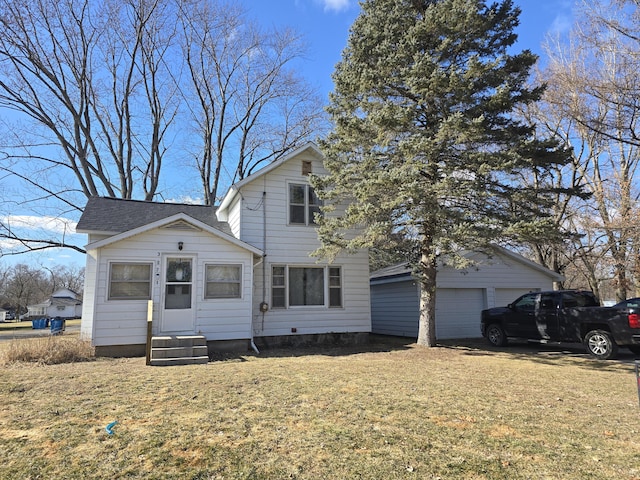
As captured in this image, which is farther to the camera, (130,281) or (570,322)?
(570,322)

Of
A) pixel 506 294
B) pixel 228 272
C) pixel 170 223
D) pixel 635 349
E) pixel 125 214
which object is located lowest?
pixel 635 349

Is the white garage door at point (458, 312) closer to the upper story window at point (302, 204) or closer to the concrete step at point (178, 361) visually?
the upper story window at point (302, 204)

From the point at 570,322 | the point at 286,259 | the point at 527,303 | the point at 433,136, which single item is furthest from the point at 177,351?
the point at 570,322

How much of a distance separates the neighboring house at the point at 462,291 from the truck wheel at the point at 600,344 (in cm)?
493

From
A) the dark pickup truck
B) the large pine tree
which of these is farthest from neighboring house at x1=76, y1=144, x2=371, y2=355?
the dark pickup truck

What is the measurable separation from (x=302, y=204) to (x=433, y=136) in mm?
4718

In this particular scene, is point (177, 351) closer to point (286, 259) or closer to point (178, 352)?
point (178, 352)

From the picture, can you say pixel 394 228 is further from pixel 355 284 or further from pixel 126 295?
pixel 126 295

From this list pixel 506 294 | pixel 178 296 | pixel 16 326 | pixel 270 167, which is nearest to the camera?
pixel 178 296

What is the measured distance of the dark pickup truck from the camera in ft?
30.5

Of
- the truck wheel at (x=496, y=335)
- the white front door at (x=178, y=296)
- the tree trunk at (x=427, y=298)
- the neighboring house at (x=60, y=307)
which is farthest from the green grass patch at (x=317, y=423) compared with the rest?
the neighboring house at (x=60, y=307)

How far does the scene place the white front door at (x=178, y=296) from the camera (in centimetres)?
1052

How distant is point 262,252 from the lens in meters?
11.8

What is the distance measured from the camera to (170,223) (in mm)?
10570
